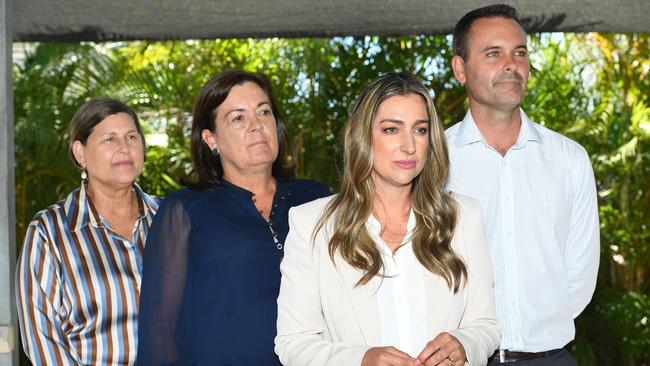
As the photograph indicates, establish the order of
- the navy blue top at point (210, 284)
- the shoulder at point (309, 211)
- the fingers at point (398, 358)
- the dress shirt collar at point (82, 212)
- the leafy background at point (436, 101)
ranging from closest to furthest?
the fingers at point (398, 358), the shoulder at point (309, 211), the navy blue top at point (210, 284), the dress shirt collar at point (82, 212), the leafy background at point (436, 101)

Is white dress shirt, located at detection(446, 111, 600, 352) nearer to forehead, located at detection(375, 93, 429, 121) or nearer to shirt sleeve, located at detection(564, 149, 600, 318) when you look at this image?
shirt sleeve, located at detection(564, 149, 600, 318)

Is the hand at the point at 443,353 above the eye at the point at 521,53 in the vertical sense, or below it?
below

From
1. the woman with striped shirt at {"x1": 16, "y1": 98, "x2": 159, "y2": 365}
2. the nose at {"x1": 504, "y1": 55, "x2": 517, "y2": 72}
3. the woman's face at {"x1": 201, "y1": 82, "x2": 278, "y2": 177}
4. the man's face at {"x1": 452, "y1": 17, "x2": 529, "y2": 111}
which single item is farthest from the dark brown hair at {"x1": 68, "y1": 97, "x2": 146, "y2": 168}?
the nose at {"x1": 504, "y1": 55, "x2": 517, "y2": 72}

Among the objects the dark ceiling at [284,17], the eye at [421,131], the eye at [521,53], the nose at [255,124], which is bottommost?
the eye at [421,131]

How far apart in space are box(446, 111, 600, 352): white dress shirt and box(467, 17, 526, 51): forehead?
257 mm

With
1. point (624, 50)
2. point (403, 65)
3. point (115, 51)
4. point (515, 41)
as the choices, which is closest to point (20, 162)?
point (115, 51)

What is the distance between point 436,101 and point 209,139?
5.03 meters

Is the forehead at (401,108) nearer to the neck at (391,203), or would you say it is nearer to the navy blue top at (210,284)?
the neck at (391,203)

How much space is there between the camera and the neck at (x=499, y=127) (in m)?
3.21

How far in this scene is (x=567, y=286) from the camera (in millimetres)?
3158

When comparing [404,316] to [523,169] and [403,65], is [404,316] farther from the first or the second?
[403,65]

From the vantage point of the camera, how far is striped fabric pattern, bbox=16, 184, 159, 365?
3162 millimetres

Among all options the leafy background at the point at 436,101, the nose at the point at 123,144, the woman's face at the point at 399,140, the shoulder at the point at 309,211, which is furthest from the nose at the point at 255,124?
the leafy background at the point at 436,101

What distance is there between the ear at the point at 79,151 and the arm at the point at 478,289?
1.52 m
